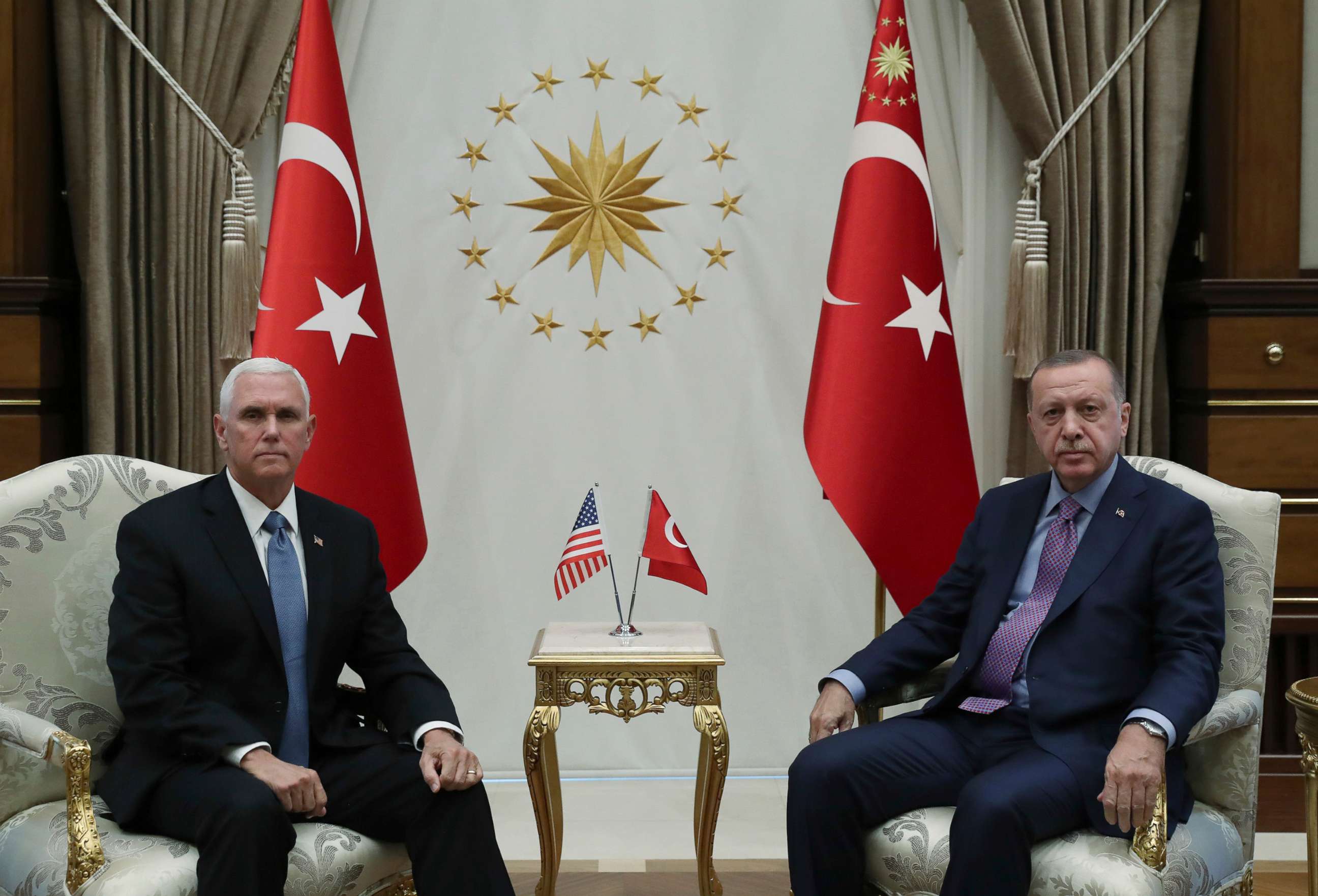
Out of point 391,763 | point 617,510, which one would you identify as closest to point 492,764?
point 617,510

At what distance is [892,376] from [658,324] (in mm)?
1039

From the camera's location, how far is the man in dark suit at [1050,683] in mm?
2150

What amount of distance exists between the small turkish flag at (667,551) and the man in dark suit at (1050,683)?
0.52 metres

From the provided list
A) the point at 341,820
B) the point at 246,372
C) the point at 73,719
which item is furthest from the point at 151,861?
the point at 246,372

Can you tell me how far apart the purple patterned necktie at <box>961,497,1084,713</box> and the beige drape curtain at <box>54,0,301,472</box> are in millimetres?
2399

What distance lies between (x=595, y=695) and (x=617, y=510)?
1275 millimetres

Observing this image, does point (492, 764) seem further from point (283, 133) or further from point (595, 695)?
point (283, 133)

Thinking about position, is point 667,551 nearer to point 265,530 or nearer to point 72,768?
point 265,530

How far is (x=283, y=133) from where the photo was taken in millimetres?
3391

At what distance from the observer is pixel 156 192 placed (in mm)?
3625

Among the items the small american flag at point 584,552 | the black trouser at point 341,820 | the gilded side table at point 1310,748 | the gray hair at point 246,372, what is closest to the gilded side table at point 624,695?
the small american flag at point 584,552

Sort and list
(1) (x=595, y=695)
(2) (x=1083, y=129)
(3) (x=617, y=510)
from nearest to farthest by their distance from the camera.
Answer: (1) (x=595, y=695), (2) (x=1083, y=129), (3) (x=617, y=510)

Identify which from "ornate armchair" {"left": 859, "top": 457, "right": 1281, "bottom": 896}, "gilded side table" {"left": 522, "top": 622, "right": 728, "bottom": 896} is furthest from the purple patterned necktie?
"gilded side table" {"left": 522, "top": 622, "right": 728, "bottom": 896}

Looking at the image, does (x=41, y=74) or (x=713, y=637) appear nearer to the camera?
(x=713, y=637)
